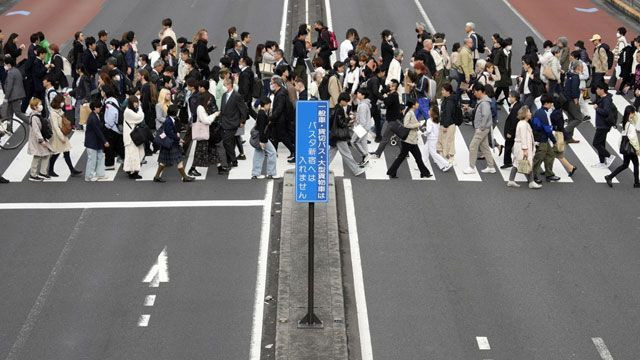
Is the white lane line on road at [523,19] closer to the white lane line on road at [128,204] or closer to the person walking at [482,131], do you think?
the person walking at [482,131]

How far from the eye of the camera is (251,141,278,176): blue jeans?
20.6 meters

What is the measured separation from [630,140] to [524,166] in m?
2.02

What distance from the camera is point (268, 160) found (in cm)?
2070

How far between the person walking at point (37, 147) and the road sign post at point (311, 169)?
299 inches

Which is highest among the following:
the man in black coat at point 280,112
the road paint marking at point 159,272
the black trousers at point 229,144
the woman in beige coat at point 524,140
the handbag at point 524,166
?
the man in black coat at point 280,112

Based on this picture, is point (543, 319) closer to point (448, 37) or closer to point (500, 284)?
point (500, 284)

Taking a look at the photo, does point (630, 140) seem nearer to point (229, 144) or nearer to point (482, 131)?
point (482, 131)

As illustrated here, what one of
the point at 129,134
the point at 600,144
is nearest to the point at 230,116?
the point at 129,134

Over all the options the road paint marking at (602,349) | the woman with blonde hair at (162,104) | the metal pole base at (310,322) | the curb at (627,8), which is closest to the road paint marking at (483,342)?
the road paint marking at (602,349)

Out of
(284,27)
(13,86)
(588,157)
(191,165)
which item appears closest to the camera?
(191,165)

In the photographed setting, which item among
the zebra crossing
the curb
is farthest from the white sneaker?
the curb

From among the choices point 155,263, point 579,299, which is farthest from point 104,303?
point 579,299

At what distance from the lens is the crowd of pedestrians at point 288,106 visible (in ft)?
67.0

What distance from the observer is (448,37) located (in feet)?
108
